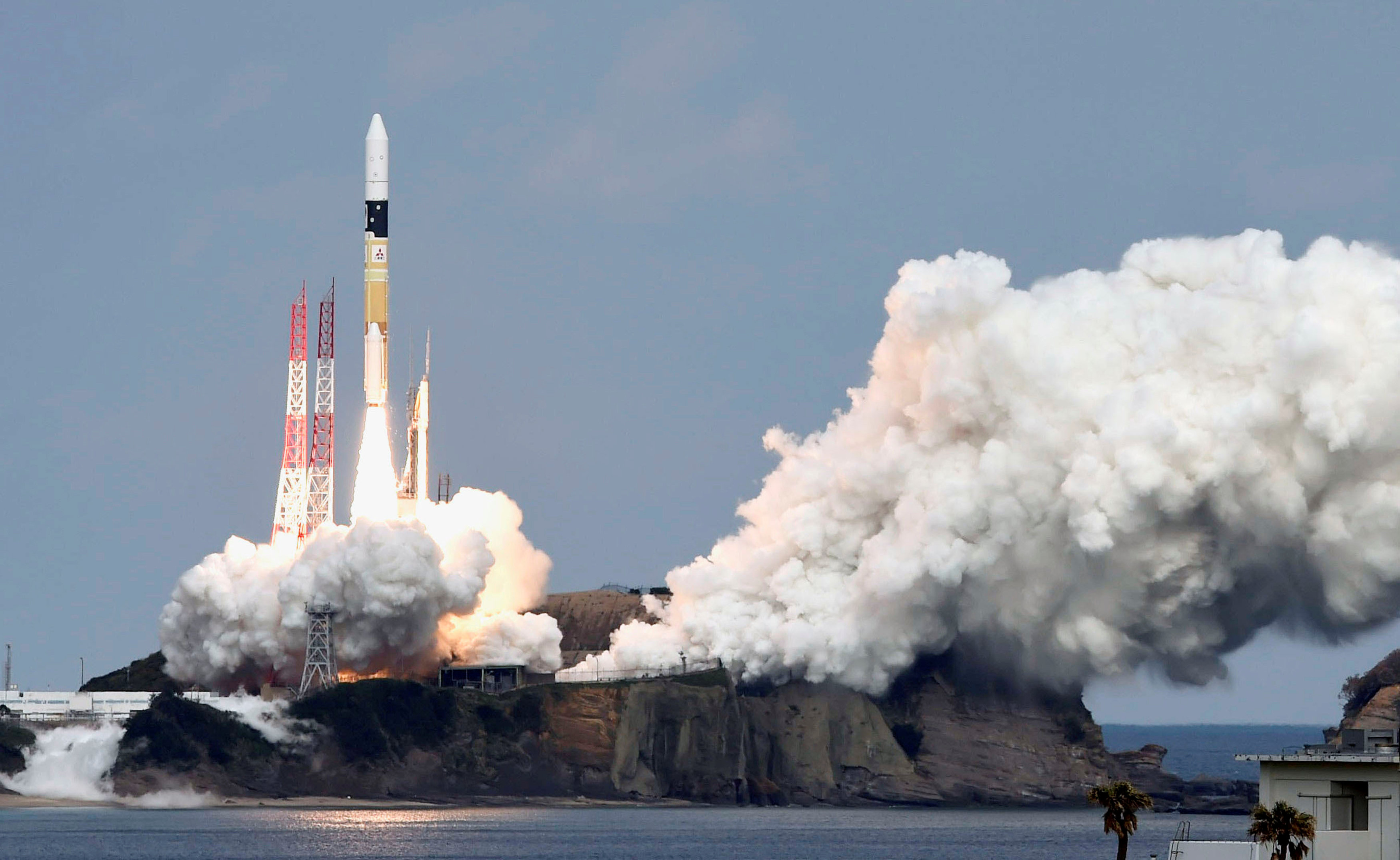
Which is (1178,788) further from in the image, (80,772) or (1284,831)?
(1284,831)

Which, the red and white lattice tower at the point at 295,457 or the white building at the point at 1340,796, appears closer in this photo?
the white building at the point at 1340,796

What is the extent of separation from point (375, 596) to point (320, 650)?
20.5 ft

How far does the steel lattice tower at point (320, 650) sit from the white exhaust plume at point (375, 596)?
0.67 meters

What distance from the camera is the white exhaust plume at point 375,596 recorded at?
14612 centimetres

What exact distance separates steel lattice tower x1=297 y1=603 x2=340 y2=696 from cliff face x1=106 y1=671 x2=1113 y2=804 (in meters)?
3.46

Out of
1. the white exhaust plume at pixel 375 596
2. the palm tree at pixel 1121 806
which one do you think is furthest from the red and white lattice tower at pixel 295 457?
the palm tree at pixel 1121 806

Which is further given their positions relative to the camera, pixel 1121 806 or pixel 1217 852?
pixel 1121 806

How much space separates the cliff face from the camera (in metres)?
147

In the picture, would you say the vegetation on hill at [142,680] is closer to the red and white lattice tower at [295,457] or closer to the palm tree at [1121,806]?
the red and white lattice tower at [295,457]

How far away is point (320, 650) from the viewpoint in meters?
149

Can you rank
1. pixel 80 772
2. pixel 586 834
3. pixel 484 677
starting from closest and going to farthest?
pixel 586 834 → pixel 80 772 → pixel 484 677

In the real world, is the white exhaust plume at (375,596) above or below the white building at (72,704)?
above

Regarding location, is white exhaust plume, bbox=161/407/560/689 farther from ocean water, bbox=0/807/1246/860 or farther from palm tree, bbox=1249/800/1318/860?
palm tree, bbox=1249/800/1318/860

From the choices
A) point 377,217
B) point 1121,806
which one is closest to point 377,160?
point 377,217
